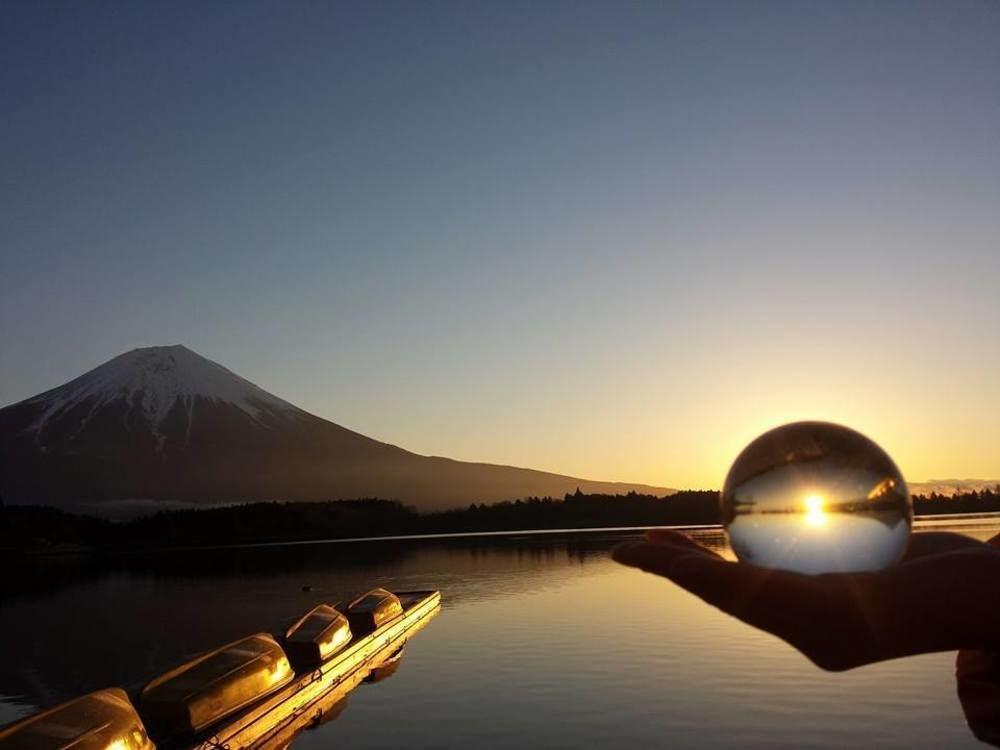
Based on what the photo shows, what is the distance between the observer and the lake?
86.0ft

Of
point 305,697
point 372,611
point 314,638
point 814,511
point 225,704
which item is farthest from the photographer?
point 372,611

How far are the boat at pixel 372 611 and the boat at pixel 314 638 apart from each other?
589 centimetres

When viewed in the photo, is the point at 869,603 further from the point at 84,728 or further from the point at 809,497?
the point at 84,728

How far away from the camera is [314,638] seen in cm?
2966

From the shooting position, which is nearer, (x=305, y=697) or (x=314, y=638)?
(x=305, y=697)

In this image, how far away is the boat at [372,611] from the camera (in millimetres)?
38656

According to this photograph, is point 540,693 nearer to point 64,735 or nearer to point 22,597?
point 64,735

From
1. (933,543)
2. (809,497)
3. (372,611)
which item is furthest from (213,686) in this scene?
(933,543)

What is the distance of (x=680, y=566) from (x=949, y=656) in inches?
1762

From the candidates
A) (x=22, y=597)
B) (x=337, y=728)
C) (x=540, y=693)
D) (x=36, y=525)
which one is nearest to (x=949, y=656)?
(x=540, y=693)

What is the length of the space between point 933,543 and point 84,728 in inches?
645

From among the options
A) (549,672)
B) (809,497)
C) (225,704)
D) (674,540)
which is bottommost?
(549,672)

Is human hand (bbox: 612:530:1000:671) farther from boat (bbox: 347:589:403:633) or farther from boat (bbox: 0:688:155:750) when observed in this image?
boat (bbox: 347:589:403:633)

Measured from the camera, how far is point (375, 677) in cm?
3462
